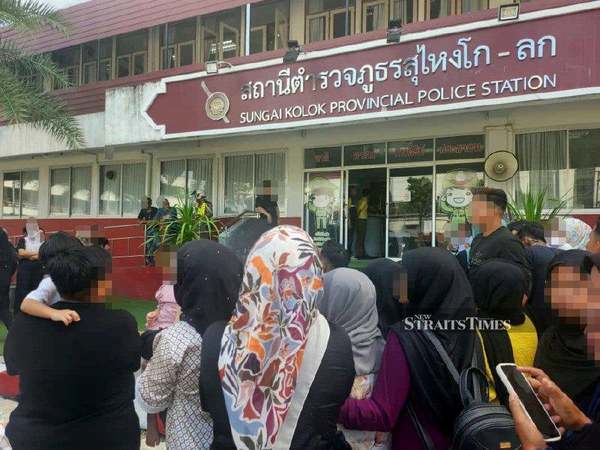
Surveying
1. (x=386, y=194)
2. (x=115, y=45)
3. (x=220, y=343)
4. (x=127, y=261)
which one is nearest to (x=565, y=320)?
(x=220, y=343)

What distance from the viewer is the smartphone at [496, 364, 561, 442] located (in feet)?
5.24

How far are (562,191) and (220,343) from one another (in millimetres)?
8003

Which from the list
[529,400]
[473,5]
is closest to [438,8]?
[473,5]

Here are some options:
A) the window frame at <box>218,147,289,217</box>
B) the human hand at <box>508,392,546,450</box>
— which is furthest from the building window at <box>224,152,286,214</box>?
the human hand at <box>508,392,546,450</box>

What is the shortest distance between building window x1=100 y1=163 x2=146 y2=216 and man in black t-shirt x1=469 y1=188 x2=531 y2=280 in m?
10.5

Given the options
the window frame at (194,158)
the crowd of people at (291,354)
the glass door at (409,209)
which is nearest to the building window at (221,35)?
the window frame at (194,158)

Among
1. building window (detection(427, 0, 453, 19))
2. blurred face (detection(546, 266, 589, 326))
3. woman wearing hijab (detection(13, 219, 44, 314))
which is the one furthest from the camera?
building window (detection(427, 0, 453, 19))

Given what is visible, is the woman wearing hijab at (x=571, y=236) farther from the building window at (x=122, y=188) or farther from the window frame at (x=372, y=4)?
the building window at (x=122, y=188)

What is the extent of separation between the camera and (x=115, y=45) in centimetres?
1346

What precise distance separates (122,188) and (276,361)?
12.3 meters

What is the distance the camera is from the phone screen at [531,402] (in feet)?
5.26

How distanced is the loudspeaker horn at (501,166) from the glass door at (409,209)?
1.05 m

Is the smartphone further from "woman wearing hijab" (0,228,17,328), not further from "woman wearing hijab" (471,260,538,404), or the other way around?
"woman wearing hijab" (0,228,17,328)

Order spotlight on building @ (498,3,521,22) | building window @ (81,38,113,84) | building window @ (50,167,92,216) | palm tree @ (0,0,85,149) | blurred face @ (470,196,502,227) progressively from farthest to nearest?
building window @ (50,167,92,216), building window @ (81,38,113,84), palm tree @ (0,0,85,149), spotlight on building @ (498,3,521,22), blurred face @ (470,196,502,227)
